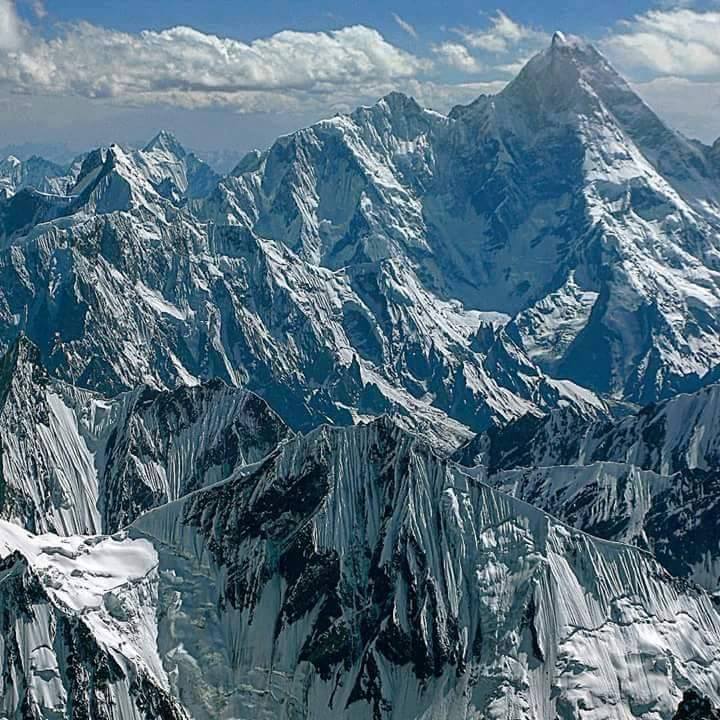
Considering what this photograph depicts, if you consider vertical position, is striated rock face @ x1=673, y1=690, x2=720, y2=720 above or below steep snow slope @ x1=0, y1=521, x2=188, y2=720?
above

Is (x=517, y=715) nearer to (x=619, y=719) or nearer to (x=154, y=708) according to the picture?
(x=619, y=719)

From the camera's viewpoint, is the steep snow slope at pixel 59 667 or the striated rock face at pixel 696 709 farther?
the steep snow slope at pixel 59 667

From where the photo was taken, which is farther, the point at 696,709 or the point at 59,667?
the point at 59,667

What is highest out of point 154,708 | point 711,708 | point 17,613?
point 711,708

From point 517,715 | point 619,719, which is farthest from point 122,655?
point 619,719

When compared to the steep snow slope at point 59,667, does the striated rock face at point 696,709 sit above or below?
above

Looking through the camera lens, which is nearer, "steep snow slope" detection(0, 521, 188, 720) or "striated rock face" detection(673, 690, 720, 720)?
"striated rock face" detection(673, 690, 720, 720)

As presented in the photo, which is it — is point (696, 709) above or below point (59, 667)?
above

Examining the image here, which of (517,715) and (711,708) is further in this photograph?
(517,715)

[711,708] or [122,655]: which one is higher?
[711,708]
